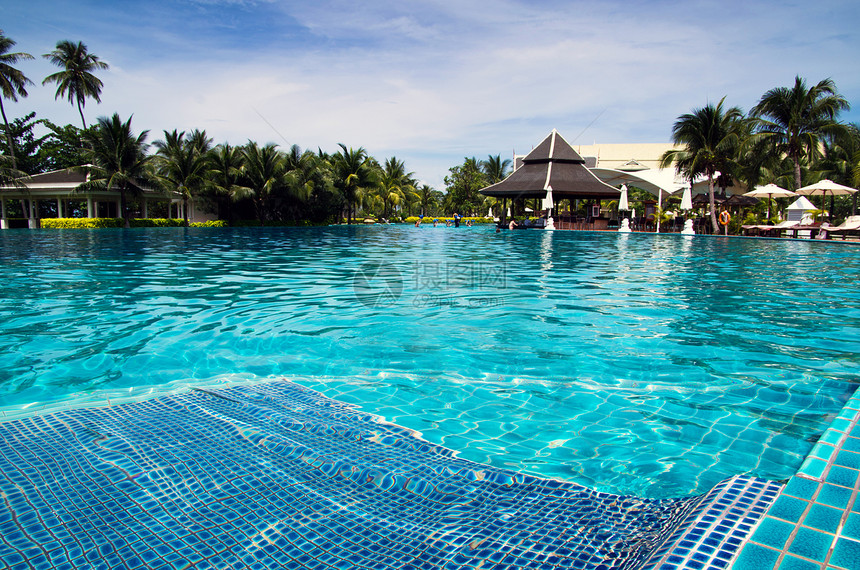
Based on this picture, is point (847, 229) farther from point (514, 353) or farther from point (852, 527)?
point (852, 527)

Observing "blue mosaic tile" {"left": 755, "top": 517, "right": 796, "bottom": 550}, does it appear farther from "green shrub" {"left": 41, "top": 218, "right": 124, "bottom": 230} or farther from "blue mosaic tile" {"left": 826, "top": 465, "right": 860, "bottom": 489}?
"green shrub" {"left": 41, "top": 218, "right": 124, "bottom": 230}

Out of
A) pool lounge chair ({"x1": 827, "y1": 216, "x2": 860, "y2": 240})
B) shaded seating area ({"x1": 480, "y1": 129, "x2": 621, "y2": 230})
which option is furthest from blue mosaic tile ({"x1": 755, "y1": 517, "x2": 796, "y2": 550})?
shaded seating area ({"x1": 480, "y1": 129, "x2": 621, "y2": 230})

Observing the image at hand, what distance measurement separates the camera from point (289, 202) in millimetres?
36750

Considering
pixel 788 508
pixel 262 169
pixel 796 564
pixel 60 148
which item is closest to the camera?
pixel 796 564

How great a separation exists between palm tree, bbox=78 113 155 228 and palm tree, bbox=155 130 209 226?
1370 mm

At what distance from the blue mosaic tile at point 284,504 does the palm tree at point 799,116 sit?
93.4ft

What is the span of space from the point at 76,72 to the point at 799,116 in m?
43.6

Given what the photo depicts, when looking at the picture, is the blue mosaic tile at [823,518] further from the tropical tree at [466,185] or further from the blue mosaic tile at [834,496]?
the tropical tree at [466,185]

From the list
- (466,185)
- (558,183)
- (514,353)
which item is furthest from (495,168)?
(514,353)

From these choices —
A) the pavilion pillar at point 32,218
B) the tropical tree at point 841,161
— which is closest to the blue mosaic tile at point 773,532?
the tropical tree at point 841,161

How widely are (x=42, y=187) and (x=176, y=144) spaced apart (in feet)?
25.4

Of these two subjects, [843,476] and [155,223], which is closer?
[843,476]

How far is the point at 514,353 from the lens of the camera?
199 inches

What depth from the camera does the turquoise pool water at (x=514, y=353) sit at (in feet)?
10.7
